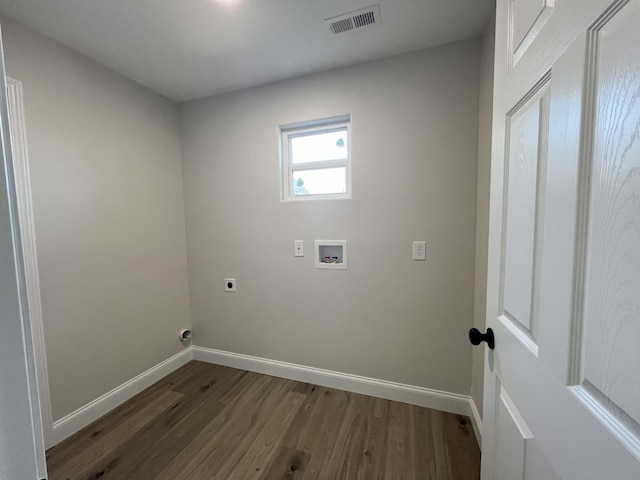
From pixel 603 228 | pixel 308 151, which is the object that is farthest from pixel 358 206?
pixel 603 228

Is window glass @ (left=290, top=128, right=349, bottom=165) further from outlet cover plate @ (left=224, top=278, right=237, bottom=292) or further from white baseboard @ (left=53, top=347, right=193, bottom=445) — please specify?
white baseboard @ (left=53, top=347, right=193, bottom=445)

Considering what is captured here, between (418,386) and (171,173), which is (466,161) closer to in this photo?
(418,386)

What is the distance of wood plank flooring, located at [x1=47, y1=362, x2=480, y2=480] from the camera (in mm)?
1352

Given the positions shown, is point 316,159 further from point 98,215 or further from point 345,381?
point 345,381

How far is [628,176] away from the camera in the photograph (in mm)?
358

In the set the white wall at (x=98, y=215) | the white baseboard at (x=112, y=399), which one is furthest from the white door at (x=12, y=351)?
the white baseboard at (x=112, y=399)

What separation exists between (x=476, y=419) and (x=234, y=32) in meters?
2.75

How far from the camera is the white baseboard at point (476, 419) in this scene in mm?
1477

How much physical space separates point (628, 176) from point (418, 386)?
1873 mm

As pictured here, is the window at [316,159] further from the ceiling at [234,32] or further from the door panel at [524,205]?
the door panel at [524,205]

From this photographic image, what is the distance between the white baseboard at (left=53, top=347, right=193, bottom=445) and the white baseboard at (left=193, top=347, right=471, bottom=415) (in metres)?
0.25

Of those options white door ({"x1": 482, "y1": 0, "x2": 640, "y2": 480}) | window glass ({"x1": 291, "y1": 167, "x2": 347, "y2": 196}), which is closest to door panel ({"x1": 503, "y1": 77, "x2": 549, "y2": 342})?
white door ({"x1": 482, "y1": 0, "x2": 640, "y2": 480})

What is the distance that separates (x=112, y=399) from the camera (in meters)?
1.82

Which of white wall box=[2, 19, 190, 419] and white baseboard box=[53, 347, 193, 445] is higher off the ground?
white wall box=[2, 19, 190, 419]
